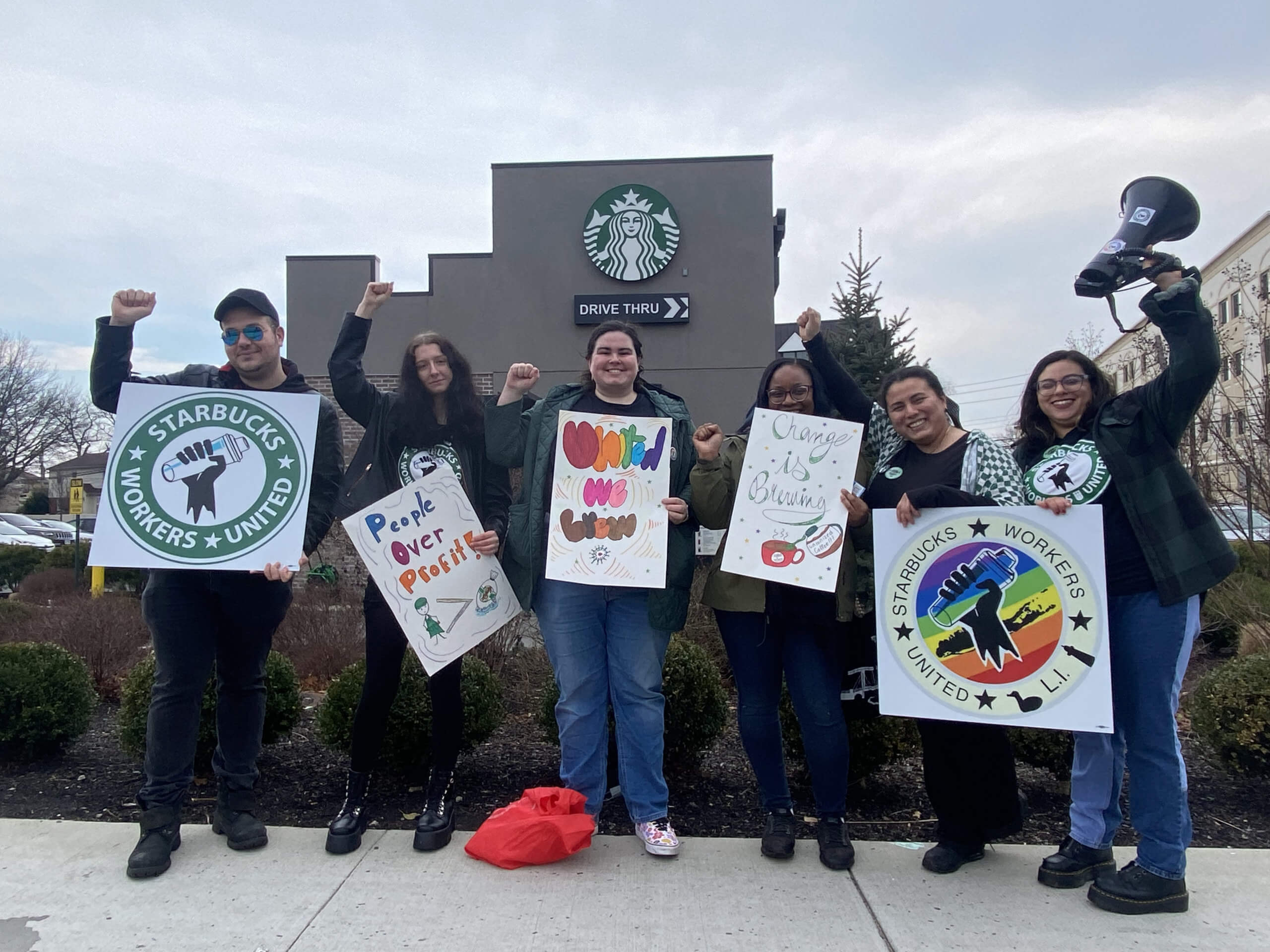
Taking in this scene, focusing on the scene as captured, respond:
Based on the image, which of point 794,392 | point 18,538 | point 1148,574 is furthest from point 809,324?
point 18,538

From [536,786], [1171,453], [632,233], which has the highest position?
[632,233]

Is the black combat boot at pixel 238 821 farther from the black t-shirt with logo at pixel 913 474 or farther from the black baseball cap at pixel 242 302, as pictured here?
the black t-shirt with logo at pixel 913 474

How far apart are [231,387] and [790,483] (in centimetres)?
235

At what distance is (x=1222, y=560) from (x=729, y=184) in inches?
590

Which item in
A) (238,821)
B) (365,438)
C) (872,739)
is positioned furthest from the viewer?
(872,739)

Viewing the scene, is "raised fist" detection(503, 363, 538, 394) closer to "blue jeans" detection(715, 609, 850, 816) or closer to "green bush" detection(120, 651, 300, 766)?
"blue jeans" detection(715, 609, 850, 816)

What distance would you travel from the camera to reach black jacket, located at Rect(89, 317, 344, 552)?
3.33 metres

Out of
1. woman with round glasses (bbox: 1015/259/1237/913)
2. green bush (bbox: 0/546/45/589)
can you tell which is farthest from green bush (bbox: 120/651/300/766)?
green bush (bbox: 0/546/45/589)

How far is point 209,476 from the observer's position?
3.45m

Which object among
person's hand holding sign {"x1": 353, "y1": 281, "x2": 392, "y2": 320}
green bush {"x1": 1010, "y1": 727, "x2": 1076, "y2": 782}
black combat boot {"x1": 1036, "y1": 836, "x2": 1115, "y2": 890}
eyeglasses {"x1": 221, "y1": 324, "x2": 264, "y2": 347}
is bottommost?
black combat boot {"x1": 1036, "y1": 836, "x2": 1115, "y2": 890}

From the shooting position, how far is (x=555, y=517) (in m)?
3.43

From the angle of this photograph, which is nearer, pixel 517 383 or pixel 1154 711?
pixel 1154 711

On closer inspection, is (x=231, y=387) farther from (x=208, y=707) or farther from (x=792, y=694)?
(x=792, y=694)

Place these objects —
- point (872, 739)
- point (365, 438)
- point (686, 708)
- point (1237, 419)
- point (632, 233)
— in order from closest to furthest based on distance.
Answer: point (365, 438) → point (872, 739) → point (686, 708) → point (1237, 419) → point (632, 233)
